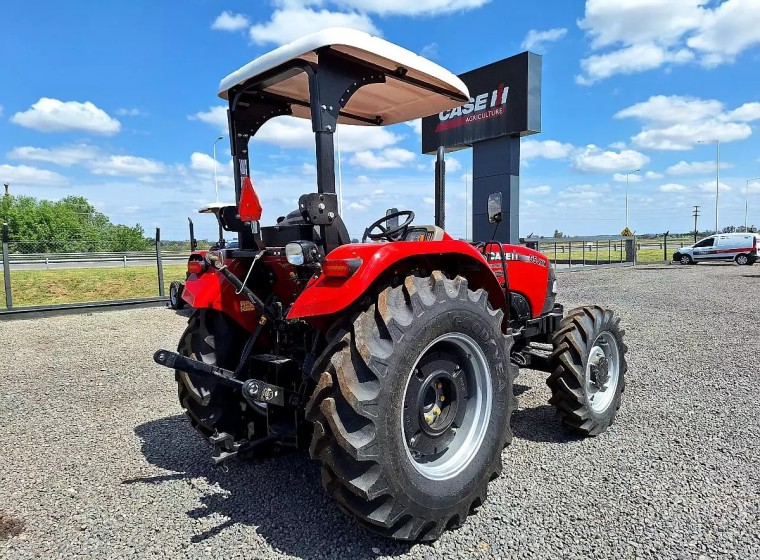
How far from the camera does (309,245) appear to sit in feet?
8.22

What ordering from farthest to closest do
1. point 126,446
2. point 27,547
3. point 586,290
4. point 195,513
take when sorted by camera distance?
point 586,290 < point 126,446 < point 195,513 < point 27,547

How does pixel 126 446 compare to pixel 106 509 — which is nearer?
pixel 106 509

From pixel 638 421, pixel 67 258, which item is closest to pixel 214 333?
pixel 638 421

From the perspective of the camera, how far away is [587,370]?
3.68 metres

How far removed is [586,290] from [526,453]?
11.6 meters

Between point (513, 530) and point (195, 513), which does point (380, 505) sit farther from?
point (195, 513)

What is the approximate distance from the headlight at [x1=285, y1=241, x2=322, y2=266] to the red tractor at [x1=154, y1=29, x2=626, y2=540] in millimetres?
12

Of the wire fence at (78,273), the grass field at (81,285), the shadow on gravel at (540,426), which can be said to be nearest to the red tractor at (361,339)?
the shadow on gravel at (540,426)

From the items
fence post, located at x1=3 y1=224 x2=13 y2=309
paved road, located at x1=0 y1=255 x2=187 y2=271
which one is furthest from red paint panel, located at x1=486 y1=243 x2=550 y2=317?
paved road, located at x1=0 y1=255 x2=187 y2=271

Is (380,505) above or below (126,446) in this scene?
above

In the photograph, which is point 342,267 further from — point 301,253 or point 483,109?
point 483,109

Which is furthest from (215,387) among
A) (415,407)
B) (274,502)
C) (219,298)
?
(415,407)

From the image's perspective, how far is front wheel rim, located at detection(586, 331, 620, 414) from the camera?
12.5 feet

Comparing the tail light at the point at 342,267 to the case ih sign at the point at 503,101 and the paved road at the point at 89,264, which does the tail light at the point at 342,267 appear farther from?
the paved road at the point at 89,264
